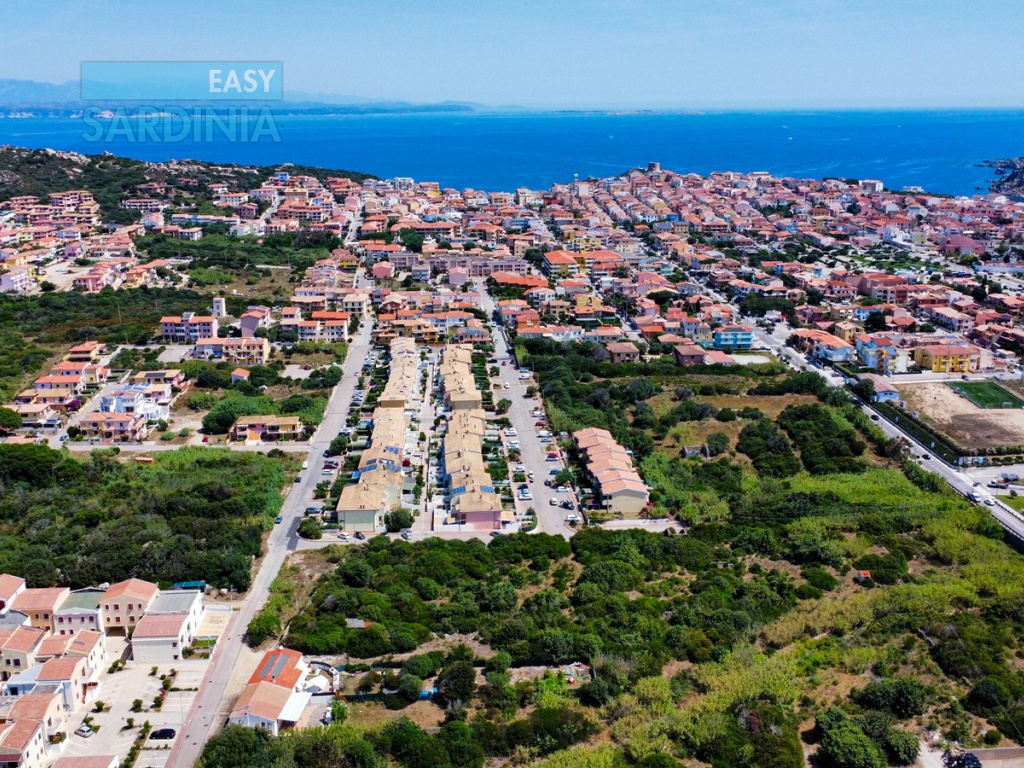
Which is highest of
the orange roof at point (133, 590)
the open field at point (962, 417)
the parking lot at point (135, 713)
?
the open field at point (962, 417)

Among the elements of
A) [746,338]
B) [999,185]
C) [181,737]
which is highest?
[999,185]

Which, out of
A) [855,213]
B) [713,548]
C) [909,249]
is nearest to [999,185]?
[855,213]

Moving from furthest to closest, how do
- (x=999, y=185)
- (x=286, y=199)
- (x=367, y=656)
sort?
(x=999, y=185)
(x=286, y=199)
(x=367, y=656)

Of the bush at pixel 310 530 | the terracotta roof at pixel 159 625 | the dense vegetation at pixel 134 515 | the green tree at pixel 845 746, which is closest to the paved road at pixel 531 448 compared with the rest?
the bush at pixel 310 530

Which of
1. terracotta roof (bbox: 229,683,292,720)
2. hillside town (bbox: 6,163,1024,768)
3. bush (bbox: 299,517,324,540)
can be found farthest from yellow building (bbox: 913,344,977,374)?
terracotta roof (bbox: 229,683,292,720)

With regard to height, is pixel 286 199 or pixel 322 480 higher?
pixel 286 199

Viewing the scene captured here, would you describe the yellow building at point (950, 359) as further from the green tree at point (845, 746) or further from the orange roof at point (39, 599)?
the orange roof at point (39, 599)

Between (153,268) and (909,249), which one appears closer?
(153,268)

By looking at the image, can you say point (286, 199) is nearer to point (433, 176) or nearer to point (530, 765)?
point (433, 176)
